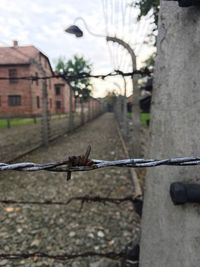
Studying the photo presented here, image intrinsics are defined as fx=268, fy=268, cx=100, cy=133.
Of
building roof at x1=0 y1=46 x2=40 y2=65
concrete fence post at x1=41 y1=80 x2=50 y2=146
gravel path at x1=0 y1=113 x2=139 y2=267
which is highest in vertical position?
building roof at x1=0 y1=46 x2=40 y2=65

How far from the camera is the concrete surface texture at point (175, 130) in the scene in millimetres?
1079

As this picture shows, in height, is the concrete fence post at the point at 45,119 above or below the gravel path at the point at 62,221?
above

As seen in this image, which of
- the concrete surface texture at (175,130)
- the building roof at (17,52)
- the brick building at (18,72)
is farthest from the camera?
the brick building at (18,72)

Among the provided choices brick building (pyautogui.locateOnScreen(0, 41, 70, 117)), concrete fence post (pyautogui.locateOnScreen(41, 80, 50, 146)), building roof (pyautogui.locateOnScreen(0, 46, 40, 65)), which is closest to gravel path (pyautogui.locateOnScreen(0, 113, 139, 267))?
brick building (pyautogui.locateOnScreen(0, 41, 70, 117))

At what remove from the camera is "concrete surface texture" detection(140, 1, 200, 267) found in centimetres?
108

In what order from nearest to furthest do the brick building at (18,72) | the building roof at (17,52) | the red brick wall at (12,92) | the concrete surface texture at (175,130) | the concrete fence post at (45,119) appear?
the concrete surface texture at (175,130) < the building roof at (17,52) < the brick building at (18,72) < the red brick wall at (12,92) < the concrete fence post at (45,119)

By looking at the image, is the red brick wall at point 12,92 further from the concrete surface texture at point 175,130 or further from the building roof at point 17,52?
the concrete surface texture at point 175,130

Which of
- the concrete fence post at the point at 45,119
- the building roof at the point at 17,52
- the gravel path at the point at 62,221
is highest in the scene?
the building roof at the point at 17,52

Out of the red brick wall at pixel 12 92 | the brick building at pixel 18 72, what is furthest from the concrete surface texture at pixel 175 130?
the red brick wall at pixel 12 92

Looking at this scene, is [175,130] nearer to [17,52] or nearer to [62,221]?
[17,52]

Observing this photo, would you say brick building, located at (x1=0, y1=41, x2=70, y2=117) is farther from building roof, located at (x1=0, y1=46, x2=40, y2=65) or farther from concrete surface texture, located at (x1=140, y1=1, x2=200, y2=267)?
concrete surface texture, located at (x1=140, y1=1, x2=200, y2=267)

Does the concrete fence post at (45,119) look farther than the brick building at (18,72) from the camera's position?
Yes

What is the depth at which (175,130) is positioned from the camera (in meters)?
1.14

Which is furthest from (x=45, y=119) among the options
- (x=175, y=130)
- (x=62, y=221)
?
(x=175, y=130)
